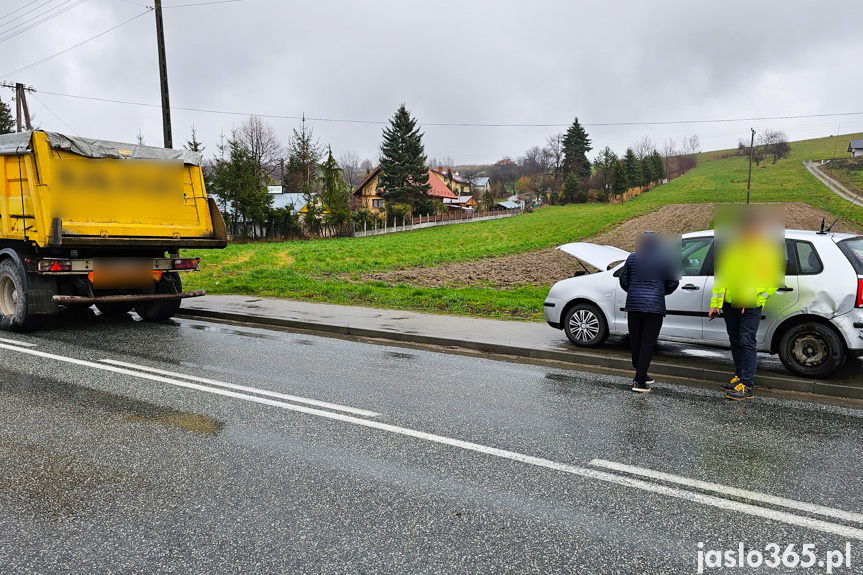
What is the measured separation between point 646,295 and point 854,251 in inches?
95.0

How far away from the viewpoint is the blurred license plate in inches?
A: 388

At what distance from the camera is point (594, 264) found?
8.66 m

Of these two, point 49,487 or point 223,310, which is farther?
point 223,310

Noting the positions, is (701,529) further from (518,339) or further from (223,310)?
(223,310)

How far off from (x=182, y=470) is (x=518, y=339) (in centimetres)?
576

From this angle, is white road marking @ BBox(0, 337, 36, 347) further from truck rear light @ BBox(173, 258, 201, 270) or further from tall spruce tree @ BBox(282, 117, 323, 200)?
tall spruce tree @ BBox(282, 117, 323, 200)

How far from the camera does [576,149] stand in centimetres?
9812

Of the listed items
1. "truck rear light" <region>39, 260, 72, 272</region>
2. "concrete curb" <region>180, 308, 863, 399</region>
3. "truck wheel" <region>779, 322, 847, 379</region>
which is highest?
"truck rear light" <region>39, 260, 72, 272</region>

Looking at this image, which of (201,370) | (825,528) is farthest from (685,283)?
(201,370)

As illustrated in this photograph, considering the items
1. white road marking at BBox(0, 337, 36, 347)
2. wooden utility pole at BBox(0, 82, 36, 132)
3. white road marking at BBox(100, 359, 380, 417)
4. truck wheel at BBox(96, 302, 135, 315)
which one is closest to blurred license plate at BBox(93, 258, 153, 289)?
white road marking at BBox(0, 337, 36, 347)

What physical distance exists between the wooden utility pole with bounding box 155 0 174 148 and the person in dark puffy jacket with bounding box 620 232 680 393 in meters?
15.6

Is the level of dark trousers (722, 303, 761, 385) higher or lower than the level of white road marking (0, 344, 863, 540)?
higher

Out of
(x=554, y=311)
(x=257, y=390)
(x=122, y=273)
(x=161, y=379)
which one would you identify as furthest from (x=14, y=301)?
(x=554, y=311)

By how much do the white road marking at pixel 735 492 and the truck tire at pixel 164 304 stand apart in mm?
9028
